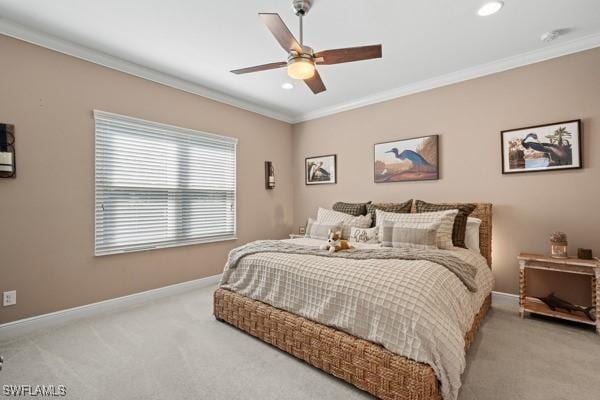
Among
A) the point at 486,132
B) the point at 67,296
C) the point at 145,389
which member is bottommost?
the point at 145,389

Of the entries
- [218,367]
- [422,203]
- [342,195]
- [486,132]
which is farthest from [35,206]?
[486,132]

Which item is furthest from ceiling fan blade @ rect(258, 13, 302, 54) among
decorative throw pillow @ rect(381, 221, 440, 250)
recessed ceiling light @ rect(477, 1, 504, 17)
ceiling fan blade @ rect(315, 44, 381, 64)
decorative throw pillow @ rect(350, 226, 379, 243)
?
decorative throw pillow @ rect(350, 226, 379, 243)

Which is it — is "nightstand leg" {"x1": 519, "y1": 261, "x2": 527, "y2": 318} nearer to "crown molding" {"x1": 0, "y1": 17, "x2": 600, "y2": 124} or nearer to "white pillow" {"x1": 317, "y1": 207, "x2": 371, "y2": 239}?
"white pillow" {"x1": 317, "y1": 207, "x2": 371, "y2": 239}

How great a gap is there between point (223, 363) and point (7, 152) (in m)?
2.57

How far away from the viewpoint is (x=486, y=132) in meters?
3.18

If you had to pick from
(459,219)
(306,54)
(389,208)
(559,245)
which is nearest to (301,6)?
(306,54)

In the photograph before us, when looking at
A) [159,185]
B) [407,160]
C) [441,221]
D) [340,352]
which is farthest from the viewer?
[407,160]

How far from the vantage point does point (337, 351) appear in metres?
1.75

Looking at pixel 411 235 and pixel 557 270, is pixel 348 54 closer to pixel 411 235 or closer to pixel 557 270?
pixel 411 235

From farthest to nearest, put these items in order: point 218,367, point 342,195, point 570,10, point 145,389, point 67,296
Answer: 1. point 342,195
2. point 67,296
3. point 570,10
4. point 218,367
5. point 145,389

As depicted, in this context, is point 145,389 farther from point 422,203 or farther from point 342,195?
point 342,195

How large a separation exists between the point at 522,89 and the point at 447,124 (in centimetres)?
78

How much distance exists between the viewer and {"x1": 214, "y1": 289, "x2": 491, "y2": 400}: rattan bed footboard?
143cm

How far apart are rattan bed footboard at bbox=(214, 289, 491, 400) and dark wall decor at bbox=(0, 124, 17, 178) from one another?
7.30 feet
